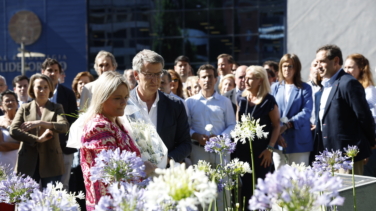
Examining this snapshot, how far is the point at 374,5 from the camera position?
1572 centimetres

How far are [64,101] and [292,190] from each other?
19.3 ft

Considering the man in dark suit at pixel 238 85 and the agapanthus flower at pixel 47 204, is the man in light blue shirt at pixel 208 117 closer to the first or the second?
the man in dark suit at pixel 238 85

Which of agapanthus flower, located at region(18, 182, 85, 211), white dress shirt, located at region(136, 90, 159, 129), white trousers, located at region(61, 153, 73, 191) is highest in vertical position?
white dress shirt, located at region(136, 90, 159, 129)

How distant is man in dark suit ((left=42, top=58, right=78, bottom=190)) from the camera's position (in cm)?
667

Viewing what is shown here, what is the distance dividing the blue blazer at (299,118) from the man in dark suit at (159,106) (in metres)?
2.52

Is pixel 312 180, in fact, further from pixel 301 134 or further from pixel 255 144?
pixel 301 134

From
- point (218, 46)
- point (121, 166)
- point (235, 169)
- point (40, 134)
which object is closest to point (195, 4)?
point (218, 46)

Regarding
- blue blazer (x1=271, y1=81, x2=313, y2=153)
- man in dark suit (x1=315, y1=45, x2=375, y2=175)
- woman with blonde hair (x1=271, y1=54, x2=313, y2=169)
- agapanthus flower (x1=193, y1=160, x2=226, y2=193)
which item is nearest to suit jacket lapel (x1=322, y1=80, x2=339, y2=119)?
man in dark suit (x1=315, y1=45, x2=375, y2=175)

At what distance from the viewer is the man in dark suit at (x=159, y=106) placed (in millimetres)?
3928

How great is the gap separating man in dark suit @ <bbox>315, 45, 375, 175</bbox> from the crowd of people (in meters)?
0.01

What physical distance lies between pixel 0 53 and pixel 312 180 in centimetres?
2752

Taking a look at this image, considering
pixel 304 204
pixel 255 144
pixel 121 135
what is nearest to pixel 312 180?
pixel 304 204

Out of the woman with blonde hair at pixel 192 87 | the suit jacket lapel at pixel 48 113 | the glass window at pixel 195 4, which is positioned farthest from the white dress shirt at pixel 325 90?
the glass window at pixel 195 4

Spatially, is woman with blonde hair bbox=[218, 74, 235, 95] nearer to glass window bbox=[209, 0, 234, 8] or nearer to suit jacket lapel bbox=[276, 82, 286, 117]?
suit jacket lapel bbox=[276, 82, 286, 117]
